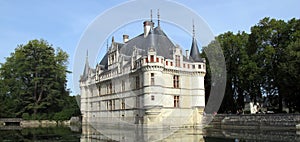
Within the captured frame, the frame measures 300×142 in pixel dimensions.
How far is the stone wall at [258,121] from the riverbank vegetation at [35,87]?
21.2 meters

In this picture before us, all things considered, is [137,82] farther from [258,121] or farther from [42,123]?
[42,123]

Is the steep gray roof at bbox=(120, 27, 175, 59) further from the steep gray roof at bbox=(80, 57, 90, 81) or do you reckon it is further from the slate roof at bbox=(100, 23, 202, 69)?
the steep gray roof at bbox=(80, 57, 90, 81)

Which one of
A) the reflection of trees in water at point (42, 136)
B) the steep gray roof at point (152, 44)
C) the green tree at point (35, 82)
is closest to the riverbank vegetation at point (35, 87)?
the green tree at point (35, 82)

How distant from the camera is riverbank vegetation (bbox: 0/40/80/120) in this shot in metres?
40.6

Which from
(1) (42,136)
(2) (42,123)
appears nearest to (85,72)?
(1) (42,136)

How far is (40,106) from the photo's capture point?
40.3 m

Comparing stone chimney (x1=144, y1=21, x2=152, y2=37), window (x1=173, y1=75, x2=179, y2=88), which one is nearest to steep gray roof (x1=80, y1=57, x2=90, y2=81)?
stone chimney (x1=144, y1=21, x2=152, y2=37)

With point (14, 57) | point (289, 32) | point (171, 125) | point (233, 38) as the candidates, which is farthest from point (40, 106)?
point (171, 125)

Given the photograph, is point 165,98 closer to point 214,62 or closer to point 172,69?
point 172,69

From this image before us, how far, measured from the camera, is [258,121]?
23000 mm

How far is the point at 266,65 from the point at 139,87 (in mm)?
21490

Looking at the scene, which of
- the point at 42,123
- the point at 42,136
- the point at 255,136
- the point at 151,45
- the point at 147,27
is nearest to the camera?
the point at 147,27

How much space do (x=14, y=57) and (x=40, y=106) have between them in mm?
8828

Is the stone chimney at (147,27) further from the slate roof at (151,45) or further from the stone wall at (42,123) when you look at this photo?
the stone wall at (42,123)
